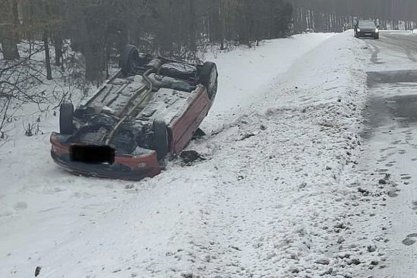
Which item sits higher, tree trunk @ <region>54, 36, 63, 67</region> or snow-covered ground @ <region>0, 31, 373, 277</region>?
tree trunk @ <region>54, 36, 63, 67</region>

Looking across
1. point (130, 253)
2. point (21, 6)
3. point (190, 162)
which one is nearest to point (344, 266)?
point (130, 253)

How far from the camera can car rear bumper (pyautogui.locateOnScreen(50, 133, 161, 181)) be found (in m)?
8.40

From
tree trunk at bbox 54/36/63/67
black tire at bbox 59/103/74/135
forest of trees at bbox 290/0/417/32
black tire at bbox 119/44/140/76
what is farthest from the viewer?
forest of trees at bbox 290/0/417/32

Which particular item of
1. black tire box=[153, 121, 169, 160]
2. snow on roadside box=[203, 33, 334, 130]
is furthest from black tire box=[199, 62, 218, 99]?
black tire box=[153, 121, 169, 160]

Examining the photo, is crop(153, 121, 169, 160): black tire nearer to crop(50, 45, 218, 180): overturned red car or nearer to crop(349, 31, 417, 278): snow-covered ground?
crop(50, 45, 218, 180): overturned red car

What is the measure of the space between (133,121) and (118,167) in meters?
1.04

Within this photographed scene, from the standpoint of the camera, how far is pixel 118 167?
843 cm

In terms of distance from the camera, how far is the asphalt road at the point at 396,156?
475cm

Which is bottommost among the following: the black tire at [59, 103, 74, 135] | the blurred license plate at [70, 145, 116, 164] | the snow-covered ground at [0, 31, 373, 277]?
the snow-covered ground at [0, 31, 373, 277]

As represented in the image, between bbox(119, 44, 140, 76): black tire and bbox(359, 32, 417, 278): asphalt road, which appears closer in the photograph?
bbox(359, 32, 417, 278): asphalt road

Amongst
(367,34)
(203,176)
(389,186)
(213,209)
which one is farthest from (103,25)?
(367,34)

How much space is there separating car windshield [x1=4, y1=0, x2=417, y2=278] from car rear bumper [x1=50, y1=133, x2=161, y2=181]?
0.7 inches

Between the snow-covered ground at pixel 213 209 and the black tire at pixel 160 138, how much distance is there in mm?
545

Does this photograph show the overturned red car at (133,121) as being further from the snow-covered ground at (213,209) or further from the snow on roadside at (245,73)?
the snow on roadside at (245,73)
